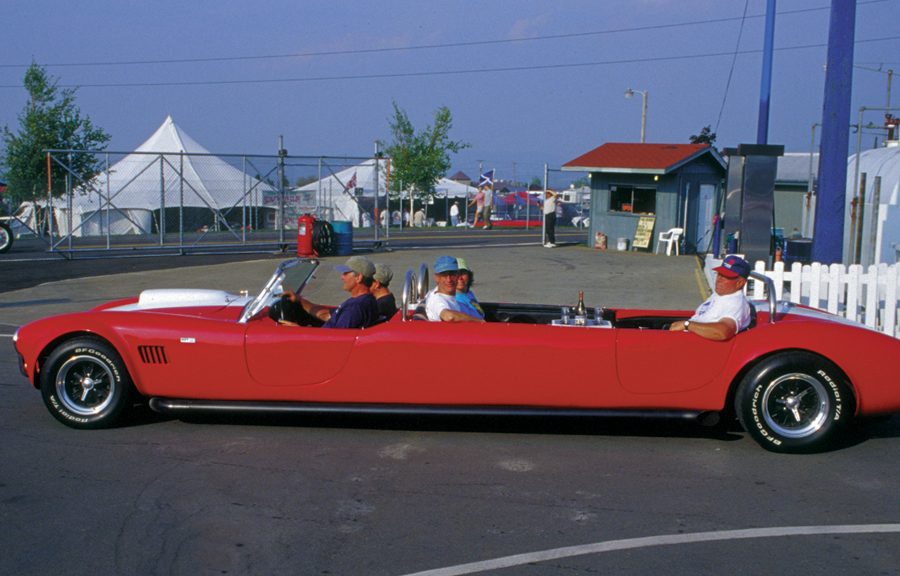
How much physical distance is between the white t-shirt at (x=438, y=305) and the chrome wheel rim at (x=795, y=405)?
2200 millimetres

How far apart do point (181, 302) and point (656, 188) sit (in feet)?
61.6

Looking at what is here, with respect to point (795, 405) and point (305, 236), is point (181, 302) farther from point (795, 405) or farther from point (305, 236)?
point (305, 236)

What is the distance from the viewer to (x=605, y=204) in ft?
82.4

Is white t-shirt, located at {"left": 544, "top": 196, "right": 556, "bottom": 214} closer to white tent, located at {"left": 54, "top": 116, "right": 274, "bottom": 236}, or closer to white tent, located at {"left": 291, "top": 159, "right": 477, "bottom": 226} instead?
white tent, located at {"left": 291, "top": 159, "right": 477, "bottom": 226}

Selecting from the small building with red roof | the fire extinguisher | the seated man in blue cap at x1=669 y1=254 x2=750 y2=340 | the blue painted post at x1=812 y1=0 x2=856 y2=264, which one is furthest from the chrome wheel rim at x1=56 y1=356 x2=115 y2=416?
the small building with red roof

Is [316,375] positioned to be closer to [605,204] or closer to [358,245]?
[358,245]

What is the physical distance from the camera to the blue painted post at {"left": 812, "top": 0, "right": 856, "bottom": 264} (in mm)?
10648

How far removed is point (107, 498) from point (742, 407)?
3899 millimetres

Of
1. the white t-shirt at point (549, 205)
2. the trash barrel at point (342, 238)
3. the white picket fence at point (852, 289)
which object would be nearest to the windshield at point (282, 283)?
the white picket fence at point (852, 289)

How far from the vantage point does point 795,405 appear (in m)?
5.96

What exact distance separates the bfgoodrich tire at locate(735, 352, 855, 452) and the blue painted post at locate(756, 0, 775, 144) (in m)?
12.8

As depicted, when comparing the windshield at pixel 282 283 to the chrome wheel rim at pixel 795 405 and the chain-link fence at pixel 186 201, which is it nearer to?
the chrome wheel rim at pixel 795 405

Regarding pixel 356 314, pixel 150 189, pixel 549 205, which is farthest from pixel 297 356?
pixel 150 189

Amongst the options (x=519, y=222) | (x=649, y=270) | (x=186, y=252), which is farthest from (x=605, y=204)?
(x=519, y=222)
